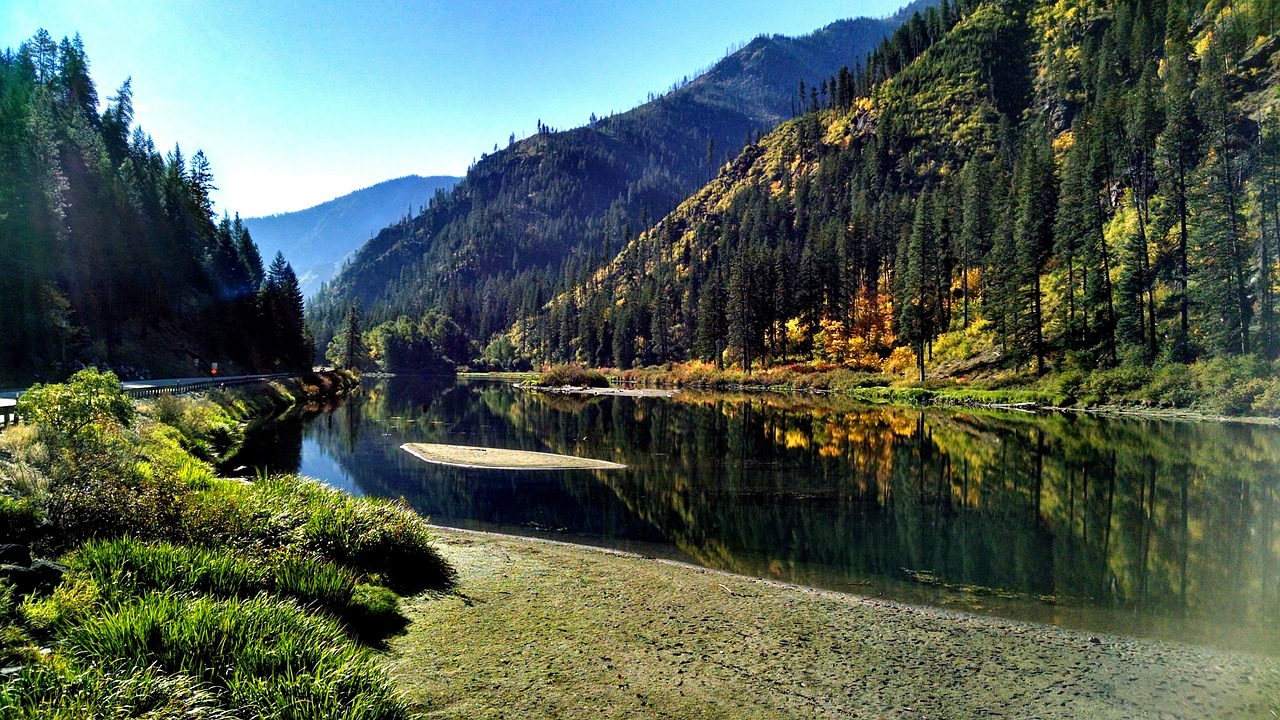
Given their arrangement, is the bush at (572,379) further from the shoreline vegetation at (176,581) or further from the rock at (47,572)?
the rock at (47,572)

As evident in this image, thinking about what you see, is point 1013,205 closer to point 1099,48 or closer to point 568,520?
point 1099,48

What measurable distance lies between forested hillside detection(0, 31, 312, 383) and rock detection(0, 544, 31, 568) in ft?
157

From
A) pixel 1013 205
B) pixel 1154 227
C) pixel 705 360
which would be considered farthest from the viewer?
pixel 705 360

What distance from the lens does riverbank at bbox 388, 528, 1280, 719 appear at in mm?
9531

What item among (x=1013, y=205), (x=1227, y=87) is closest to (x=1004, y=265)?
(x=1013, y=205)

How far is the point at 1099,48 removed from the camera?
123 meters

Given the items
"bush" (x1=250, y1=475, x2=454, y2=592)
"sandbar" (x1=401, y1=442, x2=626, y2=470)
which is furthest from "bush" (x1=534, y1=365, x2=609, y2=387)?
"bush" (x1=250, y1=475, x2=454, y2=592)

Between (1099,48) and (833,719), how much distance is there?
157554mm

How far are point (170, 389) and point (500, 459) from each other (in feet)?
88.4

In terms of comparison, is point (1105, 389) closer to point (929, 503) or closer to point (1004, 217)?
point (1004, 217)

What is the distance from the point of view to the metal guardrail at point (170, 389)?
855 inches

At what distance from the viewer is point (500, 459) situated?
35.6 m

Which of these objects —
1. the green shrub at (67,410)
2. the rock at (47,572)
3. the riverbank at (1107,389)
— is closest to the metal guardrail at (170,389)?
the green shrub at (67,410)

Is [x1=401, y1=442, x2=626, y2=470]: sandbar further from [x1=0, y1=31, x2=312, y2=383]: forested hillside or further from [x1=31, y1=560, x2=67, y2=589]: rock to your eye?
[x1=0, y1=31, x2=312, y2=383]: forested hillside
